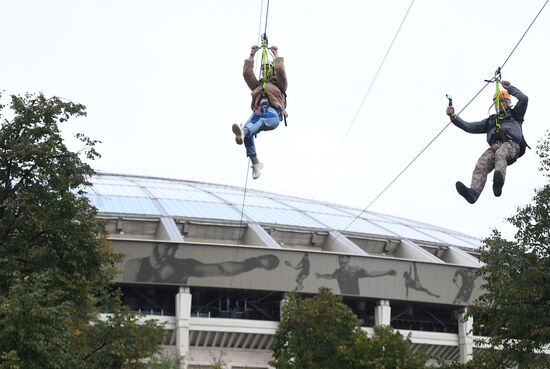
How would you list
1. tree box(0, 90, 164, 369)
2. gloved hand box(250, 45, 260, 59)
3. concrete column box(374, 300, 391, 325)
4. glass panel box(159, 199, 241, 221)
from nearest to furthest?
gloved hand box(250, 45, 260, 59) < tree box(0, 90, 164, 369) < concrete column box(374, 300, 391, 325) < glass panel box(159, 199, 241, 221)

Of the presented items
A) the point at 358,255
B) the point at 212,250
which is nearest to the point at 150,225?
the point at 212,250

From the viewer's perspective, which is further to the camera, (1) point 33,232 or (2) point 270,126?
(1) point 33,232

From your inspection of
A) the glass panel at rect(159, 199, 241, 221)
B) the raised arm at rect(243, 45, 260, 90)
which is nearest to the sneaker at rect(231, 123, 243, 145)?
the raised arm at rect(243, 45, 260, 90)

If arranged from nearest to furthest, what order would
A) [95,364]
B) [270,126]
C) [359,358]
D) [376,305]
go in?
[270,126], [95,364], [359,358], [376,305]

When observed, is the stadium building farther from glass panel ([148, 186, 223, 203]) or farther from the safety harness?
the safety harness

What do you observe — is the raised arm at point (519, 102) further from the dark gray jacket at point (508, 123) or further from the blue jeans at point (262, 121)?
the blue jeans at point (262, 121)

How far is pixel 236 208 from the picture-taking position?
197 ft

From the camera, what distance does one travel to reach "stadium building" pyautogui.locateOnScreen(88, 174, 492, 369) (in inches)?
1918

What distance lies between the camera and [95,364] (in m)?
26.0

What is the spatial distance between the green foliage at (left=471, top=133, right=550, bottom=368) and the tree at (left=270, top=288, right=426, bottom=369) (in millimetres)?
6507

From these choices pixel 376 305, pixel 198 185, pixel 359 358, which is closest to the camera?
pixel 359 358

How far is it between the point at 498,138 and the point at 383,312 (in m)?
35.7

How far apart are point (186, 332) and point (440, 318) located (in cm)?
1536

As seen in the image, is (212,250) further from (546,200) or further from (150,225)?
(546,200)
